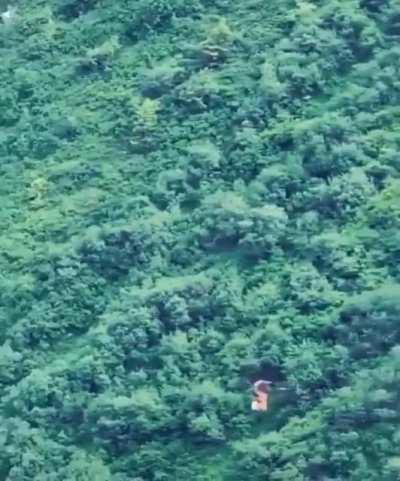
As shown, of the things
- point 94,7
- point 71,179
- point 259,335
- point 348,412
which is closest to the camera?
point 348,412

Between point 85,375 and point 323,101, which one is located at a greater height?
point 323,101

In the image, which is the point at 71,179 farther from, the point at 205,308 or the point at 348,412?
the point at 348,412

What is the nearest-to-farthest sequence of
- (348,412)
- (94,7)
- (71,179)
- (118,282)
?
(348,412) < (118,282) < (71,179) < (94,7)

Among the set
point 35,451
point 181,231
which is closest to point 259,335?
point 181,231

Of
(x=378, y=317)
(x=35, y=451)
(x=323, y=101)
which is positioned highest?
(x=323, y=101)

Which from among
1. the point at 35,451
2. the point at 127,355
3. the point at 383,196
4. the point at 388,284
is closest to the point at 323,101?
the point at 383,196

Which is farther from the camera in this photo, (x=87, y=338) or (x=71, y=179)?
(x=71, y=179)

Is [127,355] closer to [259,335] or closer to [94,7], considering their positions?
[259,335]
